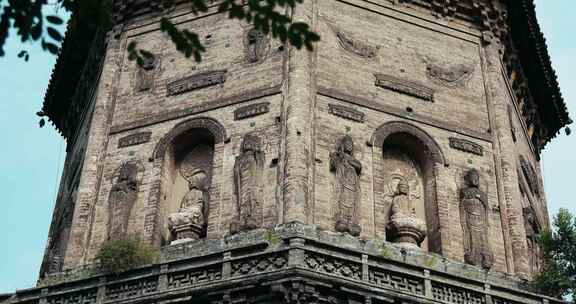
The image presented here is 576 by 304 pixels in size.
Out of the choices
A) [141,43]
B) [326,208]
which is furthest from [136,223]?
[141,43]

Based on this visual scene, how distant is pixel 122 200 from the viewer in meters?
19.6

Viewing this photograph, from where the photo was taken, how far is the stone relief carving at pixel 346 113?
65.3 ft

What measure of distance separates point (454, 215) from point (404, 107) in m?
2.44

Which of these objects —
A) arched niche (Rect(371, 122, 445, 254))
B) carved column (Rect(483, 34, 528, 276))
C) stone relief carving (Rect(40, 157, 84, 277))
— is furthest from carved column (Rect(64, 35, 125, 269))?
carved column (Rect(483, 34, 528, 276))

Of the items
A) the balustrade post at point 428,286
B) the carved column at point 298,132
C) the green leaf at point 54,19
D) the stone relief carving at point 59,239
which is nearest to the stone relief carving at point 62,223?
the stone relief carving at point 59,239

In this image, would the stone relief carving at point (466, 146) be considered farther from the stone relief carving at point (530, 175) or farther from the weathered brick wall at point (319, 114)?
the stone relief carving at point (530, 175)

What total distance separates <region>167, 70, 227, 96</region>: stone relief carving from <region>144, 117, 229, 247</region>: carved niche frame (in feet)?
2.72

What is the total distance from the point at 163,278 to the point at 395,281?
3608 millimetres

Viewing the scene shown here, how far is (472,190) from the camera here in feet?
65.1

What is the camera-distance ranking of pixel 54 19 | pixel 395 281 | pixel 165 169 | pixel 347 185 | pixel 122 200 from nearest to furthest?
pixel 54 19 → pixel 395 281 → pixel 347 185 → pixel 122 200 → pixel 165 169

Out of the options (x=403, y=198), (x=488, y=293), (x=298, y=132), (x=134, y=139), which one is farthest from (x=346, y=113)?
(x=488, y=293)

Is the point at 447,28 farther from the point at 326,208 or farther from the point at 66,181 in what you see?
the point at 66,181

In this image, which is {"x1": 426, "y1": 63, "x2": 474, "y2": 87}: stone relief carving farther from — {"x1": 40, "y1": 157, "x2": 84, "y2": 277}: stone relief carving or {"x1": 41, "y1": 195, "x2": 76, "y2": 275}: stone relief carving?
Answer: {"x1": 41, "y1": 195, "x2": 76, "y2": 275}: stone relief carving

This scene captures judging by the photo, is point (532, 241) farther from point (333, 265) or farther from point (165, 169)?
point (165, 169)
